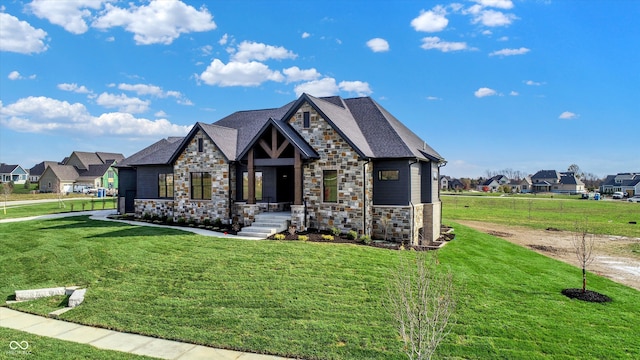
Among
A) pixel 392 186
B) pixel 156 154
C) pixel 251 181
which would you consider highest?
pixel 156 154

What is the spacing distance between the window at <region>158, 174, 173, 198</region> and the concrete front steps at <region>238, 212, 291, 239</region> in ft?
26.6

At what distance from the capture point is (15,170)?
303 feet

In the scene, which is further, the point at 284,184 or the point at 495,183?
the point at 495,183

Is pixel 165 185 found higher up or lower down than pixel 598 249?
higher up

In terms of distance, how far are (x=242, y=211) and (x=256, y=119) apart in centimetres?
A: 788

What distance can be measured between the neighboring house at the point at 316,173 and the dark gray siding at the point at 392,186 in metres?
0.05

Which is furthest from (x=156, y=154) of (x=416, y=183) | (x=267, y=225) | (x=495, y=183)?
(x=495, y=183)

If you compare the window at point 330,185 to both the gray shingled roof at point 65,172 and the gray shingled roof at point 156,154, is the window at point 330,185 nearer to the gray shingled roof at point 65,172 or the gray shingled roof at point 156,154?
the gray shingled roof at point 156,154

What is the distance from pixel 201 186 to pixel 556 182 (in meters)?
115

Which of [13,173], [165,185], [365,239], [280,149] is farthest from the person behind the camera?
[13,173]

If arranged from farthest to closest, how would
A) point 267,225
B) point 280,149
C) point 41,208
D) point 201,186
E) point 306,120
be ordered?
1. point 41,208
2. point 201,186
3. point 306,120
4. point 280,149
5. point 267,225

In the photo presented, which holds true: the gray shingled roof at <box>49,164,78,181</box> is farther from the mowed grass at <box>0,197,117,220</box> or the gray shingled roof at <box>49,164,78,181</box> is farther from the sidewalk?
the sidewalk

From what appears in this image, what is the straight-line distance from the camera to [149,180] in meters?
24.8

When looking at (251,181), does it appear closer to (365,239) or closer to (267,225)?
(267,225)
